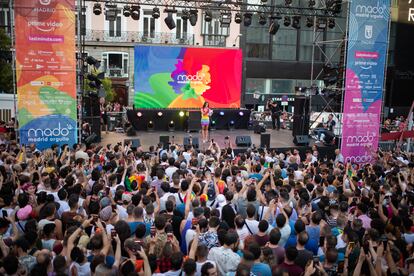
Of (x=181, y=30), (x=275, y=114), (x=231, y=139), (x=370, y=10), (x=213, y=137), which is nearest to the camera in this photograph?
(x=370, y=10)

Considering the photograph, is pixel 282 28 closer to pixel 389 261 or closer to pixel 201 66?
pixel 201 66

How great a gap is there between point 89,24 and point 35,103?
21777 millimetres

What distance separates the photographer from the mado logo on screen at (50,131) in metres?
13.0

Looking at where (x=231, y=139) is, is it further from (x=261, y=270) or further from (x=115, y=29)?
(x=115, y=29)

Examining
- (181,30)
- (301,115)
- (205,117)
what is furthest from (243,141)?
(181,30)

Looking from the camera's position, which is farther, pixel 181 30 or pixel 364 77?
pixel 181 30

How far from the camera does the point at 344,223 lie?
5.65 metres

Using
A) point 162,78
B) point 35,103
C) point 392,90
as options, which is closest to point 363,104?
point 162,78

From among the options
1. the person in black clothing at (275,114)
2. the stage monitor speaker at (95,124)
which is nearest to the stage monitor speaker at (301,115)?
the person in black clothing at (275,114)

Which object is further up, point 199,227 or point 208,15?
point 208,15

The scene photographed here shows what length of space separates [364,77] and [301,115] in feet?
10.7

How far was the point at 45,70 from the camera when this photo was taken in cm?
1298

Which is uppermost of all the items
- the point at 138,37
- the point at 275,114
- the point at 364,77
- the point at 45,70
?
the point at 138,37

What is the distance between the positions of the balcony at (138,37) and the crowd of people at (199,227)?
26.8m
